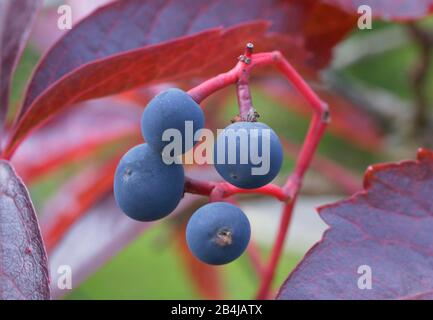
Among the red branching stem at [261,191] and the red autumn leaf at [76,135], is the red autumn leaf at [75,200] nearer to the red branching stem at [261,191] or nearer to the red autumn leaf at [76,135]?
the red autumn leaf at [76,135]

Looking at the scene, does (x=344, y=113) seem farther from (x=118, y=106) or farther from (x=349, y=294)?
(x=349, y=294)

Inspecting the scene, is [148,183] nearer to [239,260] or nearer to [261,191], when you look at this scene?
[261,191]

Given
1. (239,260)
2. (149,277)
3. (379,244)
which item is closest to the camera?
(379,244)

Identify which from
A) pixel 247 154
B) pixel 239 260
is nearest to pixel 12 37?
pixel 247 154

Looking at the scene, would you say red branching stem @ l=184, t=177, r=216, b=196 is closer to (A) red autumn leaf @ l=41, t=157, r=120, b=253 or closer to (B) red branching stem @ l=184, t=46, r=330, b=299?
(B) red branching stem @ l=184, t=46, r=330, b=299

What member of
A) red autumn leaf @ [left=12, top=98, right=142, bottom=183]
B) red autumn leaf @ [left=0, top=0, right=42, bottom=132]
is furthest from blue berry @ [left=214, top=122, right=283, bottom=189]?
red autumn leaf @ [left=12, top=98, right=142, bottom=183]
